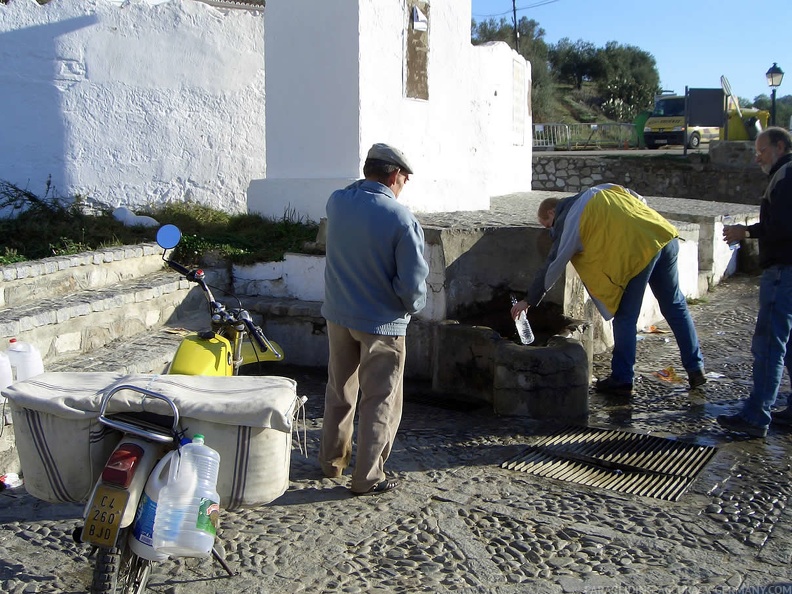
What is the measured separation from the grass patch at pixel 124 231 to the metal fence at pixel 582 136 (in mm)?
22713

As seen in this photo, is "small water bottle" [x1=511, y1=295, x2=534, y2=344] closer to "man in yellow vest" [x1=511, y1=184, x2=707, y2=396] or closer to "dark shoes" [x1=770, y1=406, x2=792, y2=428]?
"man in yellow vest" [x1=511, y1=184, x2=707, y2=396]

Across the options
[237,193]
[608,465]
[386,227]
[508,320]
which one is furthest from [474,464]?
[237,193]

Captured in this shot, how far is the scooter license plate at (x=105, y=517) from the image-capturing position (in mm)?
2766

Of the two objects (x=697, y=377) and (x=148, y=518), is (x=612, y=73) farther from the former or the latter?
(x=148, y=518)

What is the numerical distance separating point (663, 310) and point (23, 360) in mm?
4317

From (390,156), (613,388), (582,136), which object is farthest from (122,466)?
(582,136)

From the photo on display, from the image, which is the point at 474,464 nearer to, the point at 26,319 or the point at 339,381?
the point at 339,381

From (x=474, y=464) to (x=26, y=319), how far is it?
2.98m

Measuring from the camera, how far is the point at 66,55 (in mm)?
8633

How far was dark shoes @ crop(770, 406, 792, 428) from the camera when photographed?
5.23 meters

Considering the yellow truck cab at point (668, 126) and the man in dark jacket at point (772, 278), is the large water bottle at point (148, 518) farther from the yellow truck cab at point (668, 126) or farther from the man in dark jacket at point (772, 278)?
the yellow truck cab at point (668, 126)

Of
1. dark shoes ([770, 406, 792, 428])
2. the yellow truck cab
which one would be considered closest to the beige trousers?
dark shoes ([770, 406, 792, 428])

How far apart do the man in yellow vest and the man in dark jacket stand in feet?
2.03

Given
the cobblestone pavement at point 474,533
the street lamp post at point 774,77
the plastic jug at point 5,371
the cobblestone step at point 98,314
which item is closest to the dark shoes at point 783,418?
the cobblestone pavement at point 474,533
